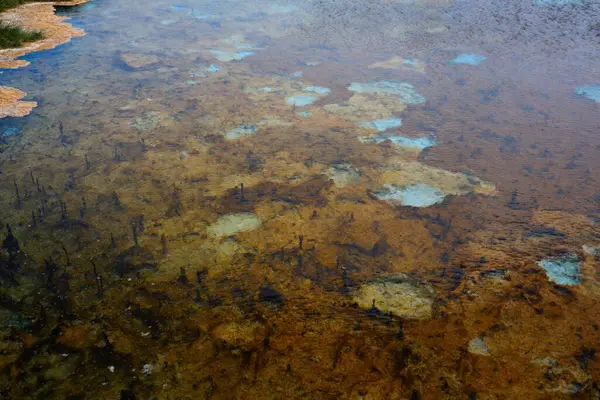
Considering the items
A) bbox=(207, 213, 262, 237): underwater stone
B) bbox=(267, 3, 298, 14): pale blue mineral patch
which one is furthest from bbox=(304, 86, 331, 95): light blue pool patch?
bbox=(267, 3, 298, 14): pale blue mineral patch

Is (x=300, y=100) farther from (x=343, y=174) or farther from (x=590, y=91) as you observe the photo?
(x=590, y=91)

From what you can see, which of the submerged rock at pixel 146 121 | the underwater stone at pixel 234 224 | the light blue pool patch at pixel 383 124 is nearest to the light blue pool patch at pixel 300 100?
the light blue pool patch at pixel 383 124

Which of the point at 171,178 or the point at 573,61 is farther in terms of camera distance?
the point at 573,61

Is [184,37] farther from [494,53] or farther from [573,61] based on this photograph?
[573,61]

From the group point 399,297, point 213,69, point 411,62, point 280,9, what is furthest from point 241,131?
point 280,9

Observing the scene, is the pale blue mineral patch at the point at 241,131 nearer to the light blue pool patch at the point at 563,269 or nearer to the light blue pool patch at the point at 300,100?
the light blue pool patch at the point at 300,100

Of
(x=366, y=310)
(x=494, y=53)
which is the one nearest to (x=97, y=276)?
(x=366, y=310)
